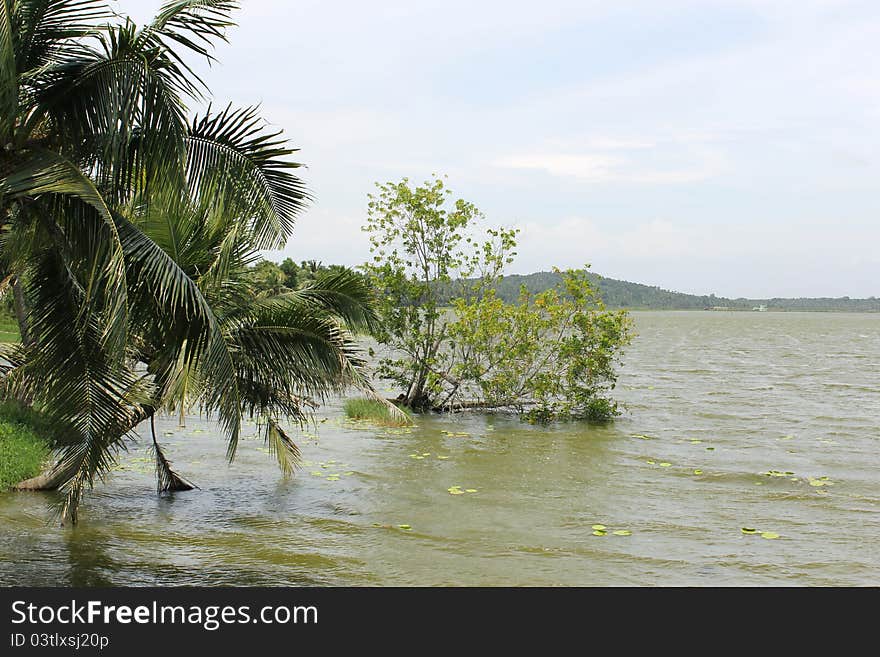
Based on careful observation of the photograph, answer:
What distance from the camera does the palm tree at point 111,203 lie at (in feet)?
23.1

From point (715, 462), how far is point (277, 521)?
9.38m

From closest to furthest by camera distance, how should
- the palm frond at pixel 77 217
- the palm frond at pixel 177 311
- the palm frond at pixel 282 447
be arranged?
1. the palm frond at pixel 77 217
2. the palm frond at pixel 177 311
3. the palm frond at pixel 282 447

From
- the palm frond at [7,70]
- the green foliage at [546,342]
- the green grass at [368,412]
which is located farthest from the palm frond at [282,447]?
the green foliage at [546,342]

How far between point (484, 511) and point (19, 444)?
23.9 feet

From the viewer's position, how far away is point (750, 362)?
44781mm

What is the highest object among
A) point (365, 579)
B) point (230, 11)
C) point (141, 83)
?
point (230, 11)

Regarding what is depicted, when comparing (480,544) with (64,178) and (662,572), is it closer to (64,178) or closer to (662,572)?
(662,572)

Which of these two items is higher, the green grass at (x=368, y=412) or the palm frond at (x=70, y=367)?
the palm frond at (x=70, y=367)

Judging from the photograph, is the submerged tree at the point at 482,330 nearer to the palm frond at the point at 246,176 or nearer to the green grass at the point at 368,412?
the green grass at the point at 368,412

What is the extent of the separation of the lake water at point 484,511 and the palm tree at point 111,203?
1462 millimetres

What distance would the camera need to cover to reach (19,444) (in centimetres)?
1347

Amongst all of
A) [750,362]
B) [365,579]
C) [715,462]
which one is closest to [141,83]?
[365,579]

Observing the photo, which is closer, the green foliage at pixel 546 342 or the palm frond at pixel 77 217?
the palm frond at pixel 77 217

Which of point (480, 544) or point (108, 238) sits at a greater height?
point (108, 238)
